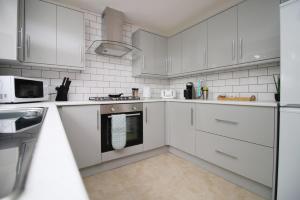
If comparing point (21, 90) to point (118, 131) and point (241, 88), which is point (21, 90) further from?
point (241, 88)

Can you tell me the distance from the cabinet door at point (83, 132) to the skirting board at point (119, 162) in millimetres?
112

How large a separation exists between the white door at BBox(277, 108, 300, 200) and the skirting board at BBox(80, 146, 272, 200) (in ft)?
0.85

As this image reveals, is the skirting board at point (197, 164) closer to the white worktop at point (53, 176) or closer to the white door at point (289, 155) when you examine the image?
the white door at point (289, 155)

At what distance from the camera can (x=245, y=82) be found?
2.03 meters

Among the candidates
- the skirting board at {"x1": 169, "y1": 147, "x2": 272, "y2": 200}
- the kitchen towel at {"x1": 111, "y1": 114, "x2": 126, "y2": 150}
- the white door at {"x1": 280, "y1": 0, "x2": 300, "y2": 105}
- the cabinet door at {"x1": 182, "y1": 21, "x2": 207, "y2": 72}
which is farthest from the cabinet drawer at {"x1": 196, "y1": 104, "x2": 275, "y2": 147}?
the kitchen towel at {"x1": 111, "y1": 114, "x2": 126, "y2": 150}

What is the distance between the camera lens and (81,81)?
2.28m

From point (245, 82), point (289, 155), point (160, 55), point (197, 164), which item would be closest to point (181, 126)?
point (197, 164)

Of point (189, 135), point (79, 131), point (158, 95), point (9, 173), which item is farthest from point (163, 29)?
point (9, 173)

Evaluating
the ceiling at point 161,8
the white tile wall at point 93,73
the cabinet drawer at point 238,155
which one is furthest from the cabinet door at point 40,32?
the cabinet drawer at point 238,155

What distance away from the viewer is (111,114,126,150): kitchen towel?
190 centimetres

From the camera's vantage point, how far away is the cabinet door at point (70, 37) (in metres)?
1.89

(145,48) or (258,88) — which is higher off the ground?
(145,48)

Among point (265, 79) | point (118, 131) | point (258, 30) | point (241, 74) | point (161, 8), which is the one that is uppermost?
point (161, 8)

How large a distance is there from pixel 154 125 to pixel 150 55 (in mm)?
1330
